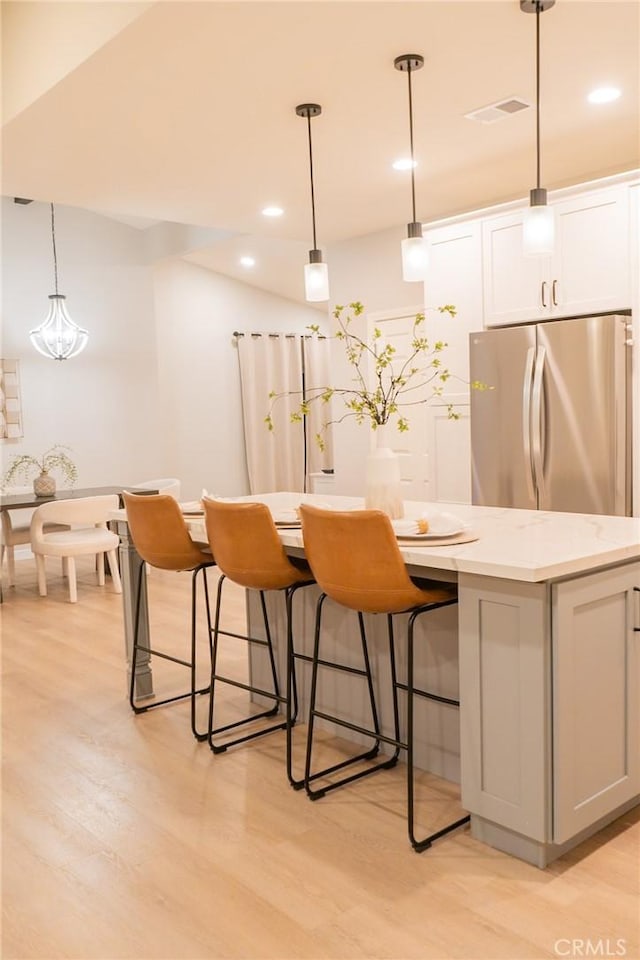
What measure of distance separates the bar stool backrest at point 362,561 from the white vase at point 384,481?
1.44 feet

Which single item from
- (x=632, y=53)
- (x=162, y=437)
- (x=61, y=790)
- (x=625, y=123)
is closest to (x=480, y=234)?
(x=625, y=123)

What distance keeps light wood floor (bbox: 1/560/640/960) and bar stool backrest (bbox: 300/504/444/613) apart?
0.71 metres

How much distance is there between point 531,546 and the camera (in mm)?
2260

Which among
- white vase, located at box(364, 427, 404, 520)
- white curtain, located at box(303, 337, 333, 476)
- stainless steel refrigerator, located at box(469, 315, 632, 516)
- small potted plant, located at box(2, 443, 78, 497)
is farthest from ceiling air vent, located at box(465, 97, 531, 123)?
white curtain, located at box(303, 337, 333, 476)

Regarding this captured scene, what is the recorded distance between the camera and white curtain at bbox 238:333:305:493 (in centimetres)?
875

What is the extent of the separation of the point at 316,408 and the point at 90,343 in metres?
2.73

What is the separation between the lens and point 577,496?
3.94 meters

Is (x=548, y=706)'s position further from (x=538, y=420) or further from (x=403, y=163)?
(x=403, y=163)

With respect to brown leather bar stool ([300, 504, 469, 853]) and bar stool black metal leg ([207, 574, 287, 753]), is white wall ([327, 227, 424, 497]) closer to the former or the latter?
bar stool black metal leg ([207, 574, 287, 753])

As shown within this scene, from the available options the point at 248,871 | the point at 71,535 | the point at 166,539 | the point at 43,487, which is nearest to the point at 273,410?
the point at 43,487

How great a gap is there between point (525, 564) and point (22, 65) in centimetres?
→ 317

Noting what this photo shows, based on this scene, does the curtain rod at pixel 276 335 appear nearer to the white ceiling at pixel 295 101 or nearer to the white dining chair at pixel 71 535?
the white dining chair at pixel 71 535

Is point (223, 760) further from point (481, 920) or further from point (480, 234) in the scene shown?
point (480, 234)

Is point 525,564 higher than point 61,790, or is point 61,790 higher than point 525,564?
point 525,564
